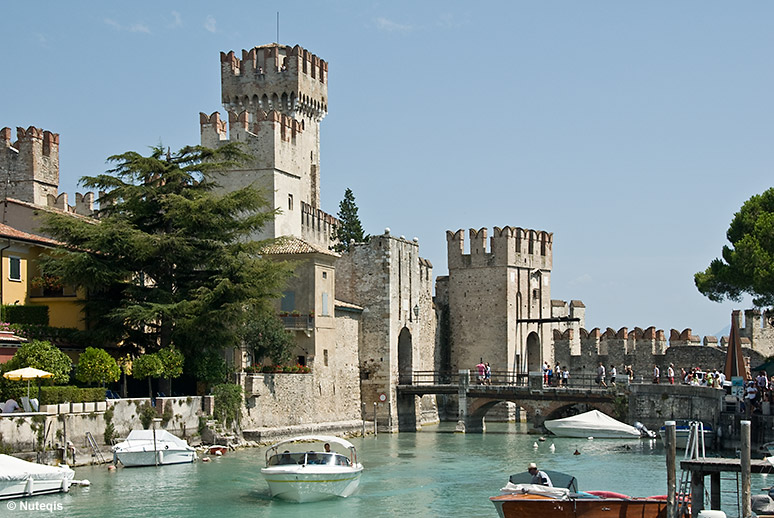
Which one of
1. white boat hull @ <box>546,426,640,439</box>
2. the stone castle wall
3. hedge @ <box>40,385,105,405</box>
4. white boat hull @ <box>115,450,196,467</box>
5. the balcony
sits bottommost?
white boat hull @ <box>546,426,640,439</box>

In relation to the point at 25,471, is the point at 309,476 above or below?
below

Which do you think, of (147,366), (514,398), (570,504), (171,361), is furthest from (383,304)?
(570,504)

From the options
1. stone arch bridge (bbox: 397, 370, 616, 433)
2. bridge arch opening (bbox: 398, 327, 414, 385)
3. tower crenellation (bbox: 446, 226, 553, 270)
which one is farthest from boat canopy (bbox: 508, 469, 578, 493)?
tower crenellation (bbox: 446, 226, 553, 270)

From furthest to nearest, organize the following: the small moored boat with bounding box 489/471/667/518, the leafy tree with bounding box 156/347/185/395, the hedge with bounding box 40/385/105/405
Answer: the leafy tree with bounding box 156/347/185/395
the hedge with bounding box 40/385/105/405
the small moored boat with bounding box 489/471/667/518

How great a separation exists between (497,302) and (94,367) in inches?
881

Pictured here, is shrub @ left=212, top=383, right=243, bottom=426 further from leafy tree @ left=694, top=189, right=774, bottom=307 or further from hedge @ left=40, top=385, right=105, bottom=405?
leafy tree @ left=694, top=189, right=774, bottom=307

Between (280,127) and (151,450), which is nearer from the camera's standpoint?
(151,450)

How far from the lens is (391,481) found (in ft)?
89.6

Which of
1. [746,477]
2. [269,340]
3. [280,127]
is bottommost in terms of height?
[746,477]

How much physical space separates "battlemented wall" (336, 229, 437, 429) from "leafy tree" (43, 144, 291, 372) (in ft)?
30.1

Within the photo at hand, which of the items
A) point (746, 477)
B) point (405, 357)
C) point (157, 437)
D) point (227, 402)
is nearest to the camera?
point (746, 477)

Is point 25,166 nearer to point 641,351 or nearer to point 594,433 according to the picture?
point 594,433

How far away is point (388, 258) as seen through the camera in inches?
1724

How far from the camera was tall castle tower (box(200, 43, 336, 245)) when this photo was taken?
42656mm
